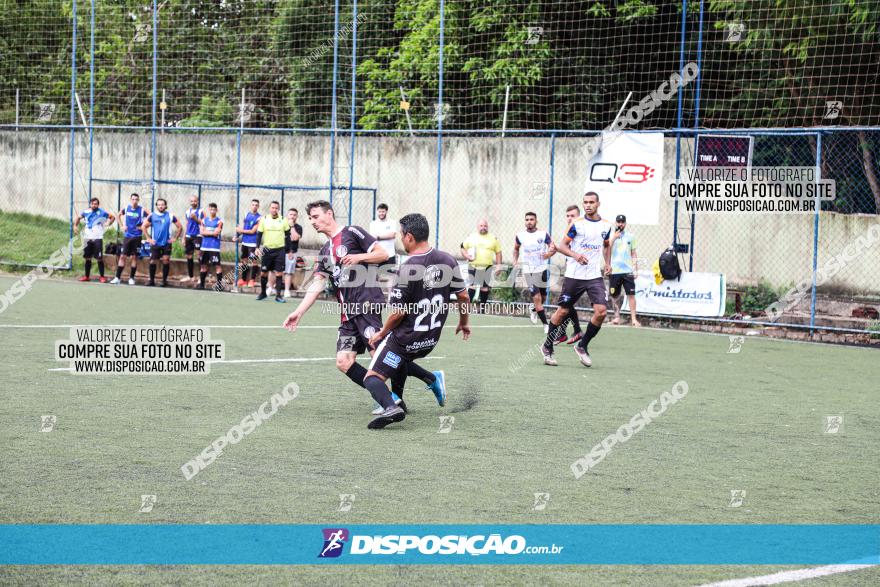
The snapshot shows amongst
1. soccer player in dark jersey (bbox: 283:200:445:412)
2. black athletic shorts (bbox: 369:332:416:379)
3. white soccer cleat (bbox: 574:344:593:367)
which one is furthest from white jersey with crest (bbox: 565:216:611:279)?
black athletic shorts (bbox: 369:332:416:379)

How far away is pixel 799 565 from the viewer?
18.4 feet

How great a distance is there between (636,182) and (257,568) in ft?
51.3

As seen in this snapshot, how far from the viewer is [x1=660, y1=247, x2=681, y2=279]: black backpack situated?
765 inches

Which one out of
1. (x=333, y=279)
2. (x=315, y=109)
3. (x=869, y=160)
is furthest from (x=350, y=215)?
(x=333, y=279)

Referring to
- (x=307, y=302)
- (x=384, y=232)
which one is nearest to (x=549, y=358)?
(x=307, y=302)

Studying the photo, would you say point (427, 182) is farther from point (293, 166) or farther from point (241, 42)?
point (241, 42)

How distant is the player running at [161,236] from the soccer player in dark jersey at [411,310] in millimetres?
15981

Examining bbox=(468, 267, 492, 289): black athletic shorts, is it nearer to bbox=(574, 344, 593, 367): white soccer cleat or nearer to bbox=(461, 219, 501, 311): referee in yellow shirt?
bbox=(461, 219, 501, 311): referee in yellow shirt

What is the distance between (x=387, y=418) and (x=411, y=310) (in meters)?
0.89

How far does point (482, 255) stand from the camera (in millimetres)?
20922

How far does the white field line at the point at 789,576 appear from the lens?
17.4 ft

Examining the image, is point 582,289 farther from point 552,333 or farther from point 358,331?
point 358,331

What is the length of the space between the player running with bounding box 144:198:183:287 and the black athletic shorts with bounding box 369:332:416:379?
628 inches

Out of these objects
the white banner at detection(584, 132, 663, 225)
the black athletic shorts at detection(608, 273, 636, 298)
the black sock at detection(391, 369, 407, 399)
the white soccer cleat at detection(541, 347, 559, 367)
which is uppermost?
the white banner at detection(584, 132, 663, 225)
